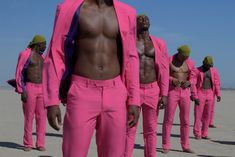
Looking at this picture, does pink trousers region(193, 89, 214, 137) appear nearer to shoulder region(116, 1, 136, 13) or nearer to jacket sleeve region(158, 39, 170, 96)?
jacket sleeve region(158, 39, 170, 96)

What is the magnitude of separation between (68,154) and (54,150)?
649 cm

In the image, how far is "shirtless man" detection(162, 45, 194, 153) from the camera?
10859mm

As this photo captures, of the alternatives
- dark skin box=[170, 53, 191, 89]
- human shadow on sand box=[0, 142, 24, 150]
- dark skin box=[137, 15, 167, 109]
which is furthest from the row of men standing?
human shadow on sand box=[0, 142, 24, 150]

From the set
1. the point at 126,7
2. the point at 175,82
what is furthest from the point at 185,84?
the point at 126,7

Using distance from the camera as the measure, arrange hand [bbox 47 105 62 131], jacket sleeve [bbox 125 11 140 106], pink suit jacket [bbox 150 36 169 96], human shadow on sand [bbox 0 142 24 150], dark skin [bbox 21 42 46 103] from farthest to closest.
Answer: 1. human shadow on sand [bbox 0 142 24 150]
2. dark skin [bbox 21 42 46 103]
3. pink suit jacket [bbox 150 36 169 96]
4. jacket sleeve [bbox 125 11 140 106]
5. hand [bbox 47 105 62 131]

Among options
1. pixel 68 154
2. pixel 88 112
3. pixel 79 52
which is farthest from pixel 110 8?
pixel 68 154

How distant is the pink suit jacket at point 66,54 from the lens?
4.30m

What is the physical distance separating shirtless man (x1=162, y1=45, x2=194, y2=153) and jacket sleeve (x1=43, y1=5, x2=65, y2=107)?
263 inches

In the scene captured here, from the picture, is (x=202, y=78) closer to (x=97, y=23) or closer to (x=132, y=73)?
(x=132, y=73)

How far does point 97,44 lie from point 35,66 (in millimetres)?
6734

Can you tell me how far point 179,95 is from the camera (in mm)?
10930

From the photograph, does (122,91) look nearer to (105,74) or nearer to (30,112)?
(105,74)

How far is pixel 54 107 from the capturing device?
13.8 ft

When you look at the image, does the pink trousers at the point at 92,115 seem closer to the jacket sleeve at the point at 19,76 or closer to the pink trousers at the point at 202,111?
the jacket sleeve at the point at 19,76
